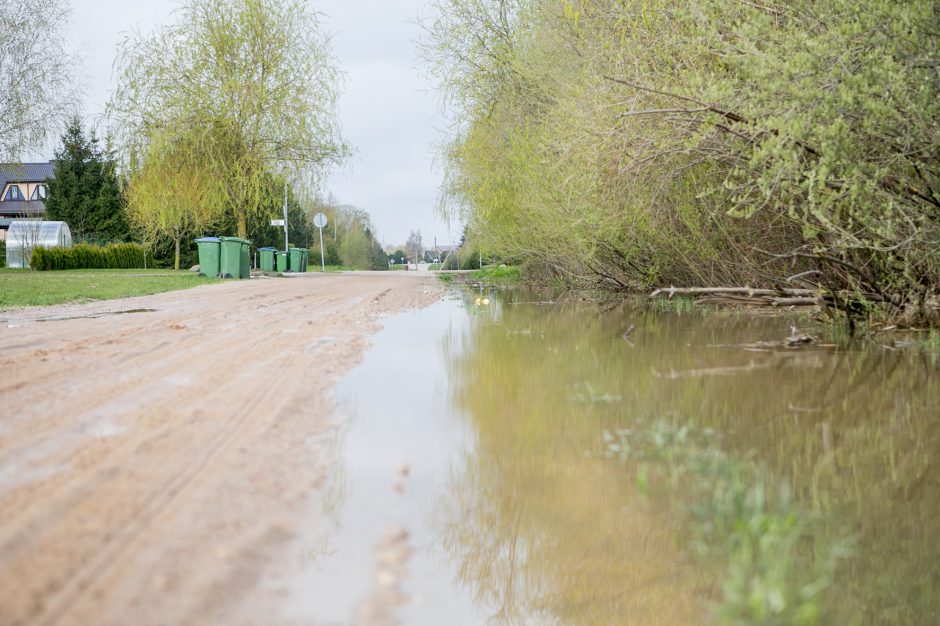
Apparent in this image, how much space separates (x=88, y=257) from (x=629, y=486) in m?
41.7

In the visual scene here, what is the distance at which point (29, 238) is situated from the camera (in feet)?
135

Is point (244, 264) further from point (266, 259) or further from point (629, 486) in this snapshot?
point (629, 486)

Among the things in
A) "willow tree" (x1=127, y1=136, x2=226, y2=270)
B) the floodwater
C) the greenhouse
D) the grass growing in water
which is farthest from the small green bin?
the grass growing in water

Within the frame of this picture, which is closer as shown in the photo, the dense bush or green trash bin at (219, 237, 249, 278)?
the dense bush

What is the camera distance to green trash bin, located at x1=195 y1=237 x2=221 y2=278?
Answer: 27656 millimetres

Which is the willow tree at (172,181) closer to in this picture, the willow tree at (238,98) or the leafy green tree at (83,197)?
the willow tree at (238,98)

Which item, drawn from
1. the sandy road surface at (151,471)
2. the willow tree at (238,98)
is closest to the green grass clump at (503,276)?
the willow tree at (238,98)

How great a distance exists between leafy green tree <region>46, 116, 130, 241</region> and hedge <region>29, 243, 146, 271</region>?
6.34 metres

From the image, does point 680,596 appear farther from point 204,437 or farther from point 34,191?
point 34,191

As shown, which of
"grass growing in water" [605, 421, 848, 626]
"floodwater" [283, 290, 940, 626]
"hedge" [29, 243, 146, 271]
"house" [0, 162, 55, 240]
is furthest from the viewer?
"house" [0, 162, 55, 240]

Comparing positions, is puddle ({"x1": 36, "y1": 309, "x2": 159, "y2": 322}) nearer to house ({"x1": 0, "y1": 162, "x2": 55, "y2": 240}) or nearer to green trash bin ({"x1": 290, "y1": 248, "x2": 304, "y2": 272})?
green trash bin ({"x1": 290, "y1": 248, "x2": 304, "y2": 272})

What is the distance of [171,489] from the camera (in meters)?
2.98

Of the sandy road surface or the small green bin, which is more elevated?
the small green bin

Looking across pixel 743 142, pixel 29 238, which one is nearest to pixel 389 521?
pixel 743 142
